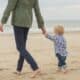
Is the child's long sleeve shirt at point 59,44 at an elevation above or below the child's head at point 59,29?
below

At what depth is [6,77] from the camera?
6969 millimetres

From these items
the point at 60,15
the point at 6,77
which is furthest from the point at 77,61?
the point at 60,15

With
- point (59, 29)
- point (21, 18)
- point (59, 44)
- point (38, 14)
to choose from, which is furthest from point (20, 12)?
point (59, 44)

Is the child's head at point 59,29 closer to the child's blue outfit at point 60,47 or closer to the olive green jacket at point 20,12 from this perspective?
the child's blue outfit at point 60,47

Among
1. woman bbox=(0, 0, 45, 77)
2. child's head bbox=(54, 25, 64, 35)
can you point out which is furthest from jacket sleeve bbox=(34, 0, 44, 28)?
child's head bbox=(54, 25, 64, 35)

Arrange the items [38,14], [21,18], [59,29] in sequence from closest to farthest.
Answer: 1. [21,18]
2. [38,14]
3. [59,29]

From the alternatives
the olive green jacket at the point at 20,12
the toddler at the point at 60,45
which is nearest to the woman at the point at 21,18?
the olive green jacket at the point at 20,12

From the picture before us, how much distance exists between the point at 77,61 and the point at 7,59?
159cm

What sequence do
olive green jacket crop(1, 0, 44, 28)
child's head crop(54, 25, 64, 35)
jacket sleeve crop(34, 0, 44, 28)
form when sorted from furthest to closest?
child's head crop(54, 25, 64, 35), jacket sleeve crop(34, 0, 44, 28), olive green jacket crop(1, 0, 44, 28)

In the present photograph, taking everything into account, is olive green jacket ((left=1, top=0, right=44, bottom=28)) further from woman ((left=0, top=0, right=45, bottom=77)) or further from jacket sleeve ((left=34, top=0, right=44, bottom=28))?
jacket sleeve ((left=34, top=0, right=44, bottom=28))

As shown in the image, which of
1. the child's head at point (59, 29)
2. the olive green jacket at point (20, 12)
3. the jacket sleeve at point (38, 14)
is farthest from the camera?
the child's head at point (59, 29)

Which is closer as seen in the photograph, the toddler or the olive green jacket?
the olive green jacket

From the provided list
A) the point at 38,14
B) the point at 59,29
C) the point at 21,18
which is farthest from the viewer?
the point at 59,29

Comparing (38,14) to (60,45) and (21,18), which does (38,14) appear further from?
(60,45)
